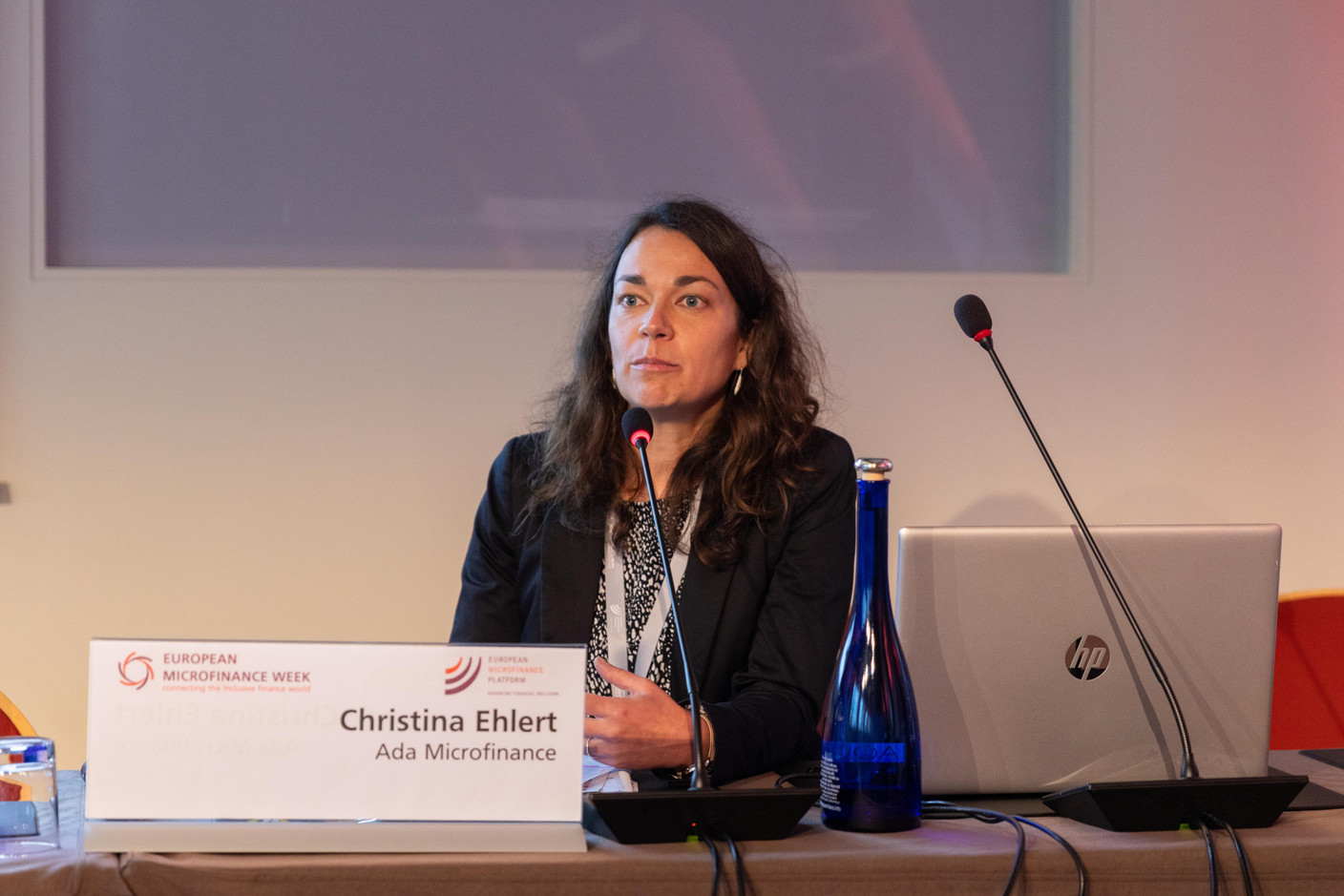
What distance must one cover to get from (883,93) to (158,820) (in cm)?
226

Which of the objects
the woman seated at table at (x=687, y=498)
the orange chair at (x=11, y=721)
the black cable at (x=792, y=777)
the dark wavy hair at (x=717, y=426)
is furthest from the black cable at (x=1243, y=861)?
the orange chair at (x=11, y=721)

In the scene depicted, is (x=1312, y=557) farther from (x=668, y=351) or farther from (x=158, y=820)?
(x=158, y=820)

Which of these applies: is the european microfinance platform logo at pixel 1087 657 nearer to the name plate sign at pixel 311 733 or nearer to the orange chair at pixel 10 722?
the name plate sign at pixel 311 733

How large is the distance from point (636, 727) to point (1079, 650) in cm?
42

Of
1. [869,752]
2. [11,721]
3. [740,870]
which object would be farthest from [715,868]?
[11,721]

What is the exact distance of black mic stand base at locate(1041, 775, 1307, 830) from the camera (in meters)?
1.01

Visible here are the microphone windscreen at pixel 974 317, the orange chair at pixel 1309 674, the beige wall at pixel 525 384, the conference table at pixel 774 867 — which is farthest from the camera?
the beige wall at pixel 525 384

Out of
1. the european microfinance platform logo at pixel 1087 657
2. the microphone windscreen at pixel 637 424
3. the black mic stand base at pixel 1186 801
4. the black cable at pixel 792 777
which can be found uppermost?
the microphone windscreen at pixel 637 424

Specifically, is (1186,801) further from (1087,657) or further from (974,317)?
(974,317)

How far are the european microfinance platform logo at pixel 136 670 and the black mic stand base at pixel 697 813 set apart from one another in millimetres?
356

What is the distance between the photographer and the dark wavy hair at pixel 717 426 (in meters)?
1.65

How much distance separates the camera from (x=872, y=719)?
1031 mm

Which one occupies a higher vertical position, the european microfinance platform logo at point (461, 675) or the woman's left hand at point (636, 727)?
the european microfinance platform logo at point (461, 675)

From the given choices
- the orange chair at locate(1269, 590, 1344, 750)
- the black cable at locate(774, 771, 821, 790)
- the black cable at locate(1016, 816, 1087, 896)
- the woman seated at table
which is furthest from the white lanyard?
the orange chair at locate(1269, 590, 1344, 750)
